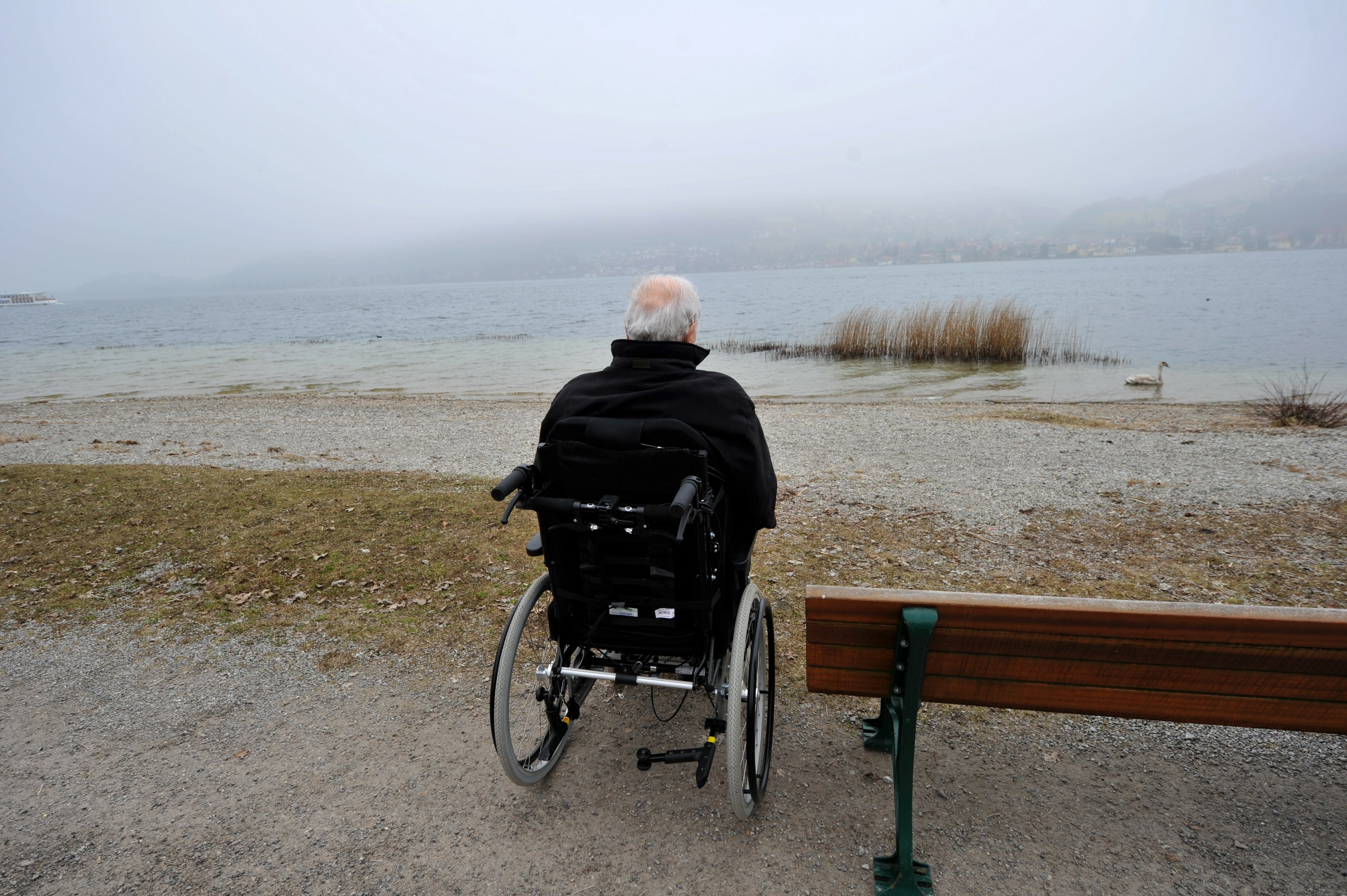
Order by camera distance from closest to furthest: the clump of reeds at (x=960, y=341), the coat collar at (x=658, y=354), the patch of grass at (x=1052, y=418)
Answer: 1. the coat collar at (x=658, y=354)
2. the patch of grass at (x=1052, y=418)
3. the clump of reeds at (x=960, y=341)

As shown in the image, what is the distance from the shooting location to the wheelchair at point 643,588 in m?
2.23

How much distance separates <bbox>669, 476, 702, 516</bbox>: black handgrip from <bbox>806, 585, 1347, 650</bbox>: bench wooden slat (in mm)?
473

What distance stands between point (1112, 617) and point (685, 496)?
1243mm

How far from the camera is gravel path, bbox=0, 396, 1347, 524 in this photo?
23.0 feet

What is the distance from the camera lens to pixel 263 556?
5.32 metres

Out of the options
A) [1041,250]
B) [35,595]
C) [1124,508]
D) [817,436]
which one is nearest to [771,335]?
[817,436]

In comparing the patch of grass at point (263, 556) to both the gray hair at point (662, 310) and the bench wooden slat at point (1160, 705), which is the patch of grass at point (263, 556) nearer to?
the gray hair at point (662, 310)

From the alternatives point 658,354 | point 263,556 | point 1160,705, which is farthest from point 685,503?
point 263,556

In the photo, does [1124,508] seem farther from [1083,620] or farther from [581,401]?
[581,401]

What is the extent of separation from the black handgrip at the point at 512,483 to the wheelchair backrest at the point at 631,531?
0.15 feet

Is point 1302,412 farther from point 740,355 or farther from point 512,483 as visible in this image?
point 740,355

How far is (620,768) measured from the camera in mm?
2939

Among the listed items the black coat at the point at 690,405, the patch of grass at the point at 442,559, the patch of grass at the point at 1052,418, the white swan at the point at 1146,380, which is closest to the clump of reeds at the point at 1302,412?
the patch of grass at the point at 1052,418

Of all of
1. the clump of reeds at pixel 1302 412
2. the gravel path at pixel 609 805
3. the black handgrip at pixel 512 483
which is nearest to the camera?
the black handgrip at pixel 512 483
